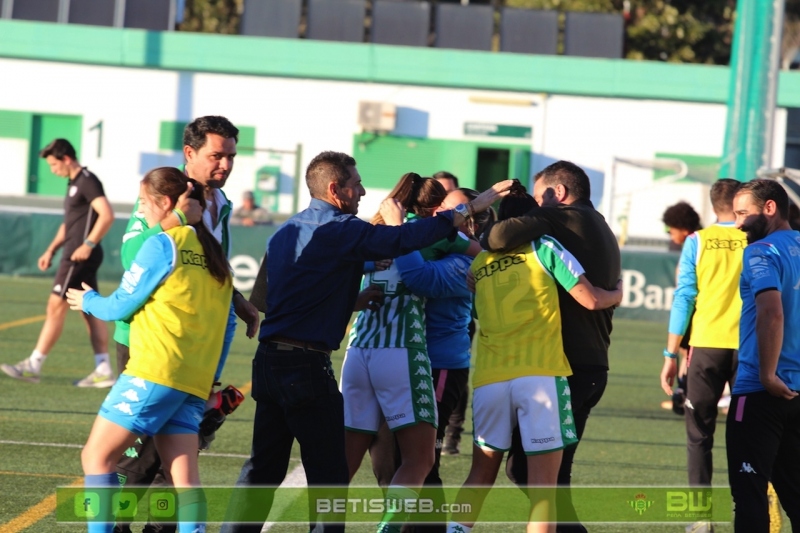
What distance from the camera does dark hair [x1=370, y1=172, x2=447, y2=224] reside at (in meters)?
6.09

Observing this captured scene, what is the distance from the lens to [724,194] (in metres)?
7.20

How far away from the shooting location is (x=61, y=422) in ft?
29.2

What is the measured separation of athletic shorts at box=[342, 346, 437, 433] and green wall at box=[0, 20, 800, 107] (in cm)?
2616

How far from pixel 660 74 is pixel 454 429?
78.2ft

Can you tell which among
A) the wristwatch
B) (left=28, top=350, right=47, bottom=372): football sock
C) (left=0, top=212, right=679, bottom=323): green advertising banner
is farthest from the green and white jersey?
(left=0, top=212, right=679, bottom=323): green advertising banner

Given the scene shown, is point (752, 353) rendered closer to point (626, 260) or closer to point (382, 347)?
point (382, 347)

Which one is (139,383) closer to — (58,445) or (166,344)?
(166,344)

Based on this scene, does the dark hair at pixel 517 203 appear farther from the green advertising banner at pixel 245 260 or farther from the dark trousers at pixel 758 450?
the green advertising banner at pixel 245 260

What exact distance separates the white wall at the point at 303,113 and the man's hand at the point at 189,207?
86.7 ft

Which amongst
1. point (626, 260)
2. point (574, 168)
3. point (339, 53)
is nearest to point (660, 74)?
point (339, 53)

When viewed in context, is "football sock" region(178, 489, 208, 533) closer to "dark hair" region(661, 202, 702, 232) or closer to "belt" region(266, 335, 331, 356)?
"belt" region(266, 335, 331, 356)

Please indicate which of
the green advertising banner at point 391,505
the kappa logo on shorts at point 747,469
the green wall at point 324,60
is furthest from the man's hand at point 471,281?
the green wall at point 324,60

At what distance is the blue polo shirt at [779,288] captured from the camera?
18.0 ft

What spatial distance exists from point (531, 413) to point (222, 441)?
13.2ft
